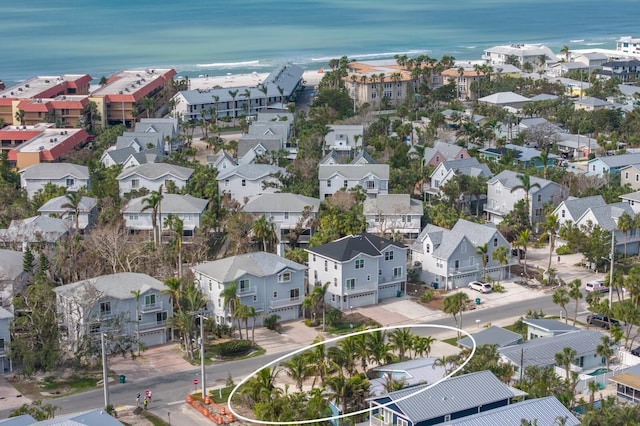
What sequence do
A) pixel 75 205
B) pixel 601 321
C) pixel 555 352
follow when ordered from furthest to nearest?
pixel 75 205 → pixel 601 321 → pixel 555 352

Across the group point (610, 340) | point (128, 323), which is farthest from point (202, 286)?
point (610, 340)

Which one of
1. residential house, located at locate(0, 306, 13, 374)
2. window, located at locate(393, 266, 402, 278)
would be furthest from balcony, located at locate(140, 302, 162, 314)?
window, located at locate(393, 266, 402, 278)

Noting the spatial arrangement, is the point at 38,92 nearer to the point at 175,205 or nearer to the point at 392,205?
the point at 175,205

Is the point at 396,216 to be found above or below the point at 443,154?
below

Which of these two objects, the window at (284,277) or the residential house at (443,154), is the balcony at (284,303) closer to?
the window at (284,277)

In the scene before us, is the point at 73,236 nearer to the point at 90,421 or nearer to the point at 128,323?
the point at 128,323

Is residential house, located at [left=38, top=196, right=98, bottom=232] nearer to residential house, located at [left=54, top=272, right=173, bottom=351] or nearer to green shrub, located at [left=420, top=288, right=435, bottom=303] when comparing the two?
residential house, located at [left=54, top=272, right=173, bottom=351]

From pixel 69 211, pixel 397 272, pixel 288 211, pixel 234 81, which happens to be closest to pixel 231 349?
pixel 397 272
